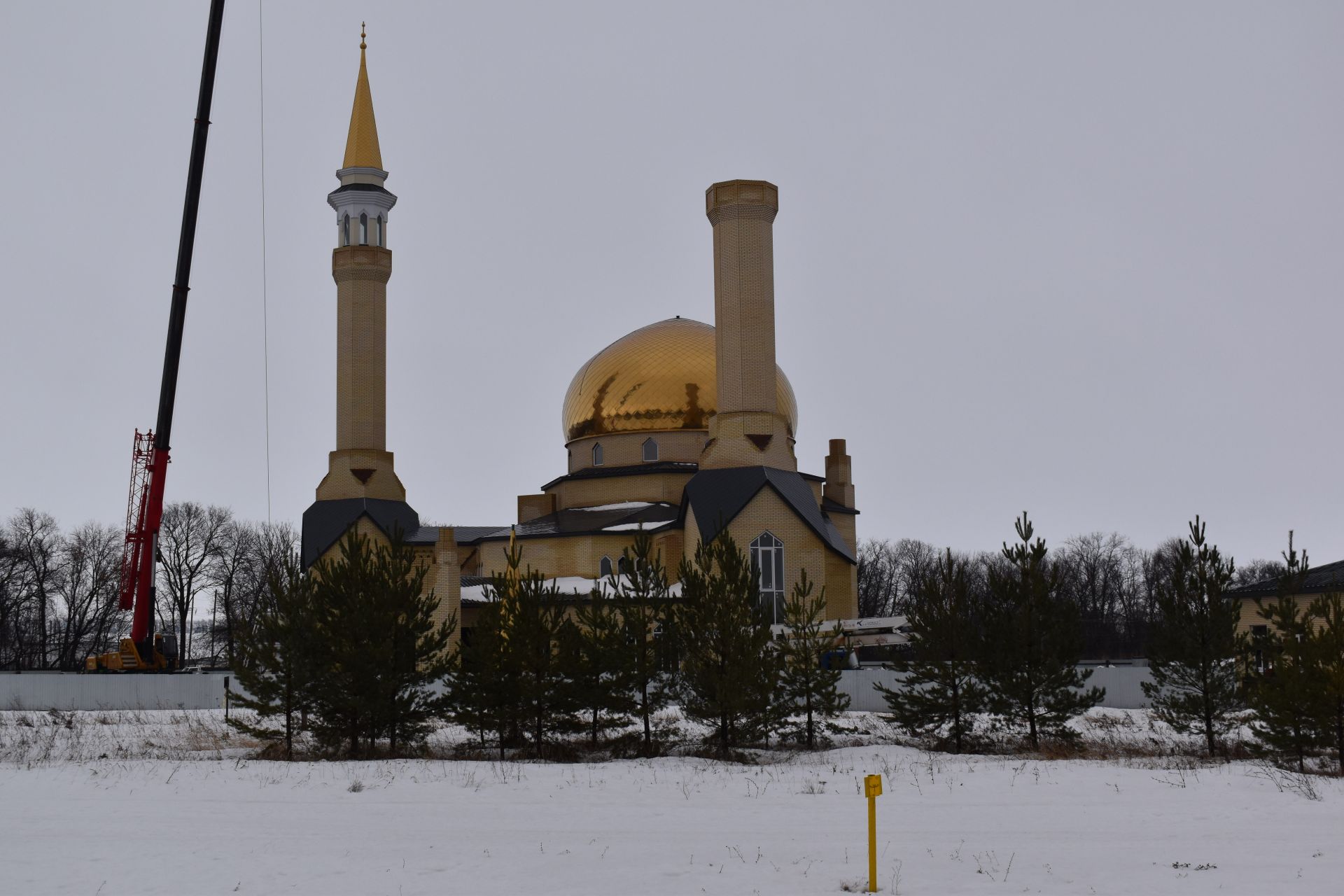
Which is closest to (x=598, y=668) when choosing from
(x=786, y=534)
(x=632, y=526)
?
(x=786, y=534)

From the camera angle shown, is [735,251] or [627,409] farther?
[627,409]

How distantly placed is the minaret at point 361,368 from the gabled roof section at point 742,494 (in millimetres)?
10886

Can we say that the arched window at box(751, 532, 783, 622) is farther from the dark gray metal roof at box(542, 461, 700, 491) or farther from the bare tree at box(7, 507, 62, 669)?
the bare tree at box(7, 507, 62, 669)

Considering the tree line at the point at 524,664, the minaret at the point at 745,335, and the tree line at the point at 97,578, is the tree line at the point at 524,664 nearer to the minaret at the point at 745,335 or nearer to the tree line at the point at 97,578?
the minaret at the point at 745,335

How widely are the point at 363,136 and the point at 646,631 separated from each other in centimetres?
2848

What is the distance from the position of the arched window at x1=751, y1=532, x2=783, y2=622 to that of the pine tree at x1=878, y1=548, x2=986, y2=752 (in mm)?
12575

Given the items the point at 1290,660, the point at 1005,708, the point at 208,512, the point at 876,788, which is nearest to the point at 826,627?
the point at 1005,708

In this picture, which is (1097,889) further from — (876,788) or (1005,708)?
(1005,708)

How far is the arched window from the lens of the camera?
36.4 m

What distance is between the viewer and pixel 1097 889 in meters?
10.9

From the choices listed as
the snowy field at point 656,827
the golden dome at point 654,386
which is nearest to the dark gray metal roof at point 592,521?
the golden dome at point 654,386

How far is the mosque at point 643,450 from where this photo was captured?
3703 cm

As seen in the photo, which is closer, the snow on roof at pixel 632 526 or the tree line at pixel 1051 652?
the tree line at pixel 1051 652

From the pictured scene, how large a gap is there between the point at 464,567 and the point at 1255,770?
3267cm
